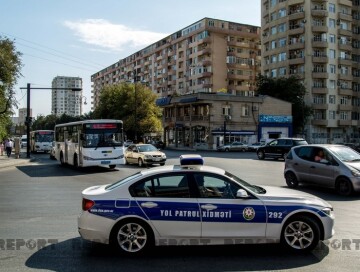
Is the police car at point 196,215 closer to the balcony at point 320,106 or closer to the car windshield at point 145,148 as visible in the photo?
the car windshield at point 145,148

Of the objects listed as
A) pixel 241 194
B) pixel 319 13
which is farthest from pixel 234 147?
pixel 241 194

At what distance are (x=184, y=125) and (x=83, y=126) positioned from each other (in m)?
42.6

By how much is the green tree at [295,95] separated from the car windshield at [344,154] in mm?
54876

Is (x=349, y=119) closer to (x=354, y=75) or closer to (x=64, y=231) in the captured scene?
(x=354, y=75)

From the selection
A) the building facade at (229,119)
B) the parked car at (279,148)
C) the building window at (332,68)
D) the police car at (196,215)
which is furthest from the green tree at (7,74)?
A: the building window at (332,68)

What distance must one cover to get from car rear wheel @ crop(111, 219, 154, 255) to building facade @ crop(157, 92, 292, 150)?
52.3 m

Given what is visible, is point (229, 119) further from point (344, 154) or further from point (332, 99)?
point (344, 154)

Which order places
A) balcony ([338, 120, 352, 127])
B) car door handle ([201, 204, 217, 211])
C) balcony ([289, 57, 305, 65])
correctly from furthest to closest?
balcony ([338, 120, 352, 127]) < balcony ([289, 57, 305, 65]) < car door handle ([201, 204, 217, 211])

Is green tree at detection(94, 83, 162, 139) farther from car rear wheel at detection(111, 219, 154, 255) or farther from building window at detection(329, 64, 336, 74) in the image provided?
car rear wheel at detection(111, 219, 154, 255)

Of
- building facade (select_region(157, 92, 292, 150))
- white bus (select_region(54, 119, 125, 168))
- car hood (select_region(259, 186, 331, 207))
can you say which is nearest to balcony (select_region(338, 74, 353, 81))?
building facade (select_region(157, 92, 292, 150))

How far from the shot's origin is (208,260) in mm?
6164

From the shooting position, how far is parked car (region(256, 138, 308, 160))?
31.4 m

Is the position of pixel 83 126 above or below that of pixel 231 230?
above

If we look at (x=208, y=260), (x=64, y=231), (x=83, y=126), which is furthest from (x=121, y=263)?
(x=83, y=126)
